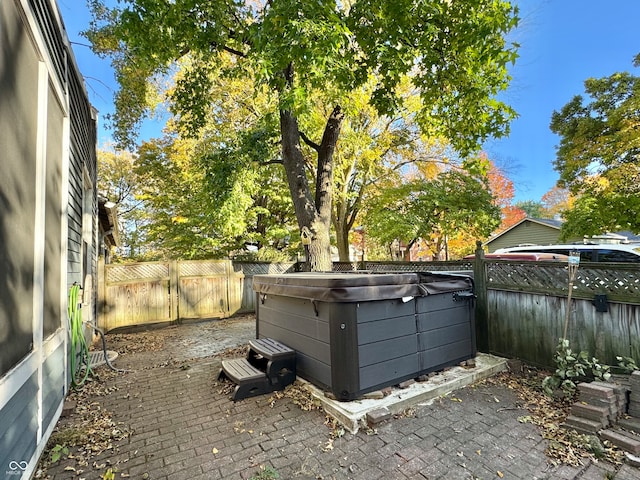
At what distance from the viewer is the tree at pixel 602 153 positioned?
319 inches

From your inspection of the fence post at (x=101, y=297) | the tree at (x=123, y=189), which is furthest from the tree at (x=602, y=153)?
the tree at (x=123, y=189)

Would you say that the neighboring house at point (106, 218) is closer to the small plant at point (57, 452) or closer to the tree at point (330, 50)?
the tree at point (330, 50)

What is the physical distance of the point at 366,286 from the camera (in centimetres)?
306

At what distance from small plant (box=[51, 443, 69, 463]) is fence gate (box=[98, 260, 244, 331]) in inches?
190

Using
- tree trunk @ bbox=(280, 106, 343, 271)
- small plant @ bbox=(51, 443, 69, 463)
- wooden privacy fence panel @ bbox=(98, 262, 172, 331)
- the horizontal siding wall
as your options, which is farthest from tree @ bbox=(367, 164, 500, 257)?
the horizontal siding wall

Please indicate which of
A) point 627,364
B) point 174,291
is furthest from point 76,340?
point 627,364

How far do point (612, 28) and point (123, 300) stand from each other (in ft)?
53.1

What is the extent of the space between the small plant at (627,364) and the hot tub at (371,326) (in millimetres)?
1383

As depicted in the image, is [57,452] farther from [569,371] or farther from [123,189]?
[123,189]

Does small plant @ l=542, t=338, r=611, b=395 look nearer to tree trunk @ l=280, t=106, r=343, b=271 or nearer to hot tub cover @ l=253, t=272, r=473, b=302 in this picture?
hot tub cover @ l=253, t=272, r=473, b=302

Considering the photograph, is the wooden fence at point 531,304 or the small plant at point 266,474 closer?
the small plant at point 266,474

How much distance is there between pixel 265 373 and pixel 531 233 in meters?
19.9

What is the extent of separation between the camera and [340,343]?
9.62 feet

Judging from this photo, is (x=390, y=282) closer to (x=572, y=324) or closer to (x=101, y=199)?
(x=572, y=324)
